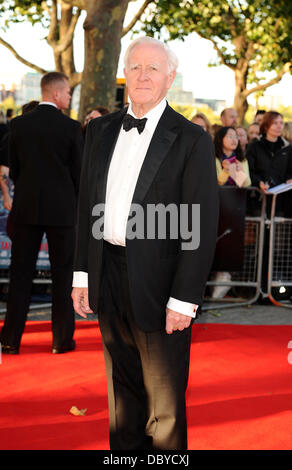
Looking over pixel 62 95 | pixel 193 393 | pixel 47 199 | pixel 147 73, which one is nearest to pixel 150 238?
pixel 147 73

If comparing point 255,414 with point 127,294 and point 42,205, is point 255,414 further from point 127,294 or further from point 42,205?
point 42,205

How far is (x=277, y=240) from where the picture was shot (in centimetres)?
873

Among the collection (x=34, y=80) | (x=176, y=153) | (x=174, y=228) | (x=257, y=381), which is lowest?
(x=257, y=381)

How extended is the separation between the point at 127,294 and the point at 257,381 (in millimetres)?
2834

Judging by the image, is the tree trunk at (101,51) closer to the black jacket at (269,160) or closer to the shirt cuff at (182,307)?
the black jacket at (269,160)

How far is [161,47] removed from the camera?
10.0 ft

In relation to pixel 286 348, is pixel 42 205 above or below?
above

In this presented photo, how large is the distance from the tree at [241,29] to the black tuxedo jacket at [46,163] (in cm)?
1573

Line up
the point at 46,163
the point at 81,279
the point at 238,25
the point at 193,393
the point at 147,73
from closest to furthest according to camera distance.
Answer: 1. the point at 147,73
2. the point at 81,279
3. the point at 193,393
4. the point at 46,163
5. the point at 238,25

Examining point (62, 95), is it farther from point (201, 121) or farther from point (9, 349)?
point (201, 121)

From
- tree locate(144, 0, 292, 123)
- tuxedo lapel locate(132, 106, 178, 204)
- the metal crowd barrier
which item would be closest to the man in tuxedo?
tuxedo lapel locate(132, 106, 178, 204)

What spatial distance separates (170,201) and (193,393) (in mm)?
2551

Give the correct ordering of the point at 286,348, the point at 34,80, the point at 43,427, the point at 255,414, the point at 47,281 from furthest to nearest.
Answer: the point at 34,80 < the point at 47,281 < the point at 286,348 < the point at 255,414 < the point at 43,427
